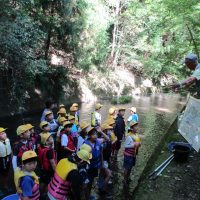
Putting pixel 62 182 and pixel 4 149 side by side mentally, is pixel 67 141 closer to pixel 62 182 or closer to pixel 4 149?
pixel 4 149

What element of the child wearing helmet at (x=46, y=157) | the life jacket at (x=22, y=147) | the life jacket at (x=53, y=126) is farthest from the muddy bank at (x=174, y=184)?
the life jacket at (x=53, y=126)

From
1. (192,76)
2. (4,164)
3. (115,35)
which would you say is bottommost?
(4,164)

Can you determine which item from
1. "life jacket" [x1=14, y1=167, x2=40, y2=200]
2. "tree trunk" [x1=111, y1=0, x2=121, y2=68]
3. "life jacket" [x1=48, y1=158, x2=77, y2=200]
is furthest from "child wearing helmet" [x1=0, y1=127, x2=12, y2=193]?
"tree trunk" [x1=111, y1=0, x2=121, y2=68]

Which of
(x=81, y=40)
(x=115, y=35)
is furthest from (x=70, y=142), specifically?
(x=115, y=35)

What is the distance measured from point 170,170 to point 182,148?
0.94 metres

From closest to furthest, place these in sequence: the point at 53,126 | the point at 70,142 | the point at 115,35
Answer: the point at 70,142
the point at 53,126
the point at 115,35

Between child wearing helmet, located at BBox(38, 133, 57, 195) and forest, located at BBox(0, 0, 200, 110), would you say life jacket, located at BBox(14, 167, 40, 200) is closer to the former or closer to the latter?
child wearing helmet, located at BBox(38, 133, 57, 195)

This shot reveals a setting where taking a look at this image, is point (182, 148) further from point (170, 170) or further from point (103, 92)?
point (103, 92)

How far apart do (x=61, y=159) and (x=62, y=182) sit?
3.98 ft

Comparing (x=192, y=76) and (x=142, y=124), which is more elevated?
(x=192, y=76)

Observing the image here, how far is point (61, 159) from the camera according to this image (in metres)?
6.69

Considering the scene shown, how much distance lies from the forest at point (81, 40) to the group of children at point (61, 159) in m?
3.18

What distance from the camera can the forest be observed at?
1309 centimetres

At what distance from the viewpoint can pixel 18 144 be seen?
738cm
